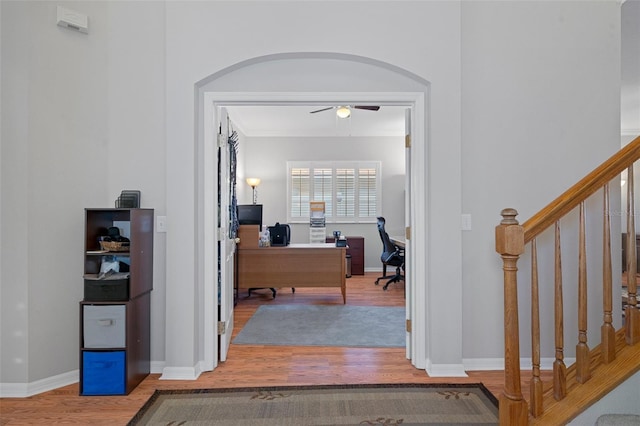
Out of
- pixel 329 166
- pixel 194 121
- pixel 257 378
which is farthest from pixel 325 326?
pixel 329 166

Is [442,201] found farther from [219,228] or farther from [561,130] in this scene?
[219,228]

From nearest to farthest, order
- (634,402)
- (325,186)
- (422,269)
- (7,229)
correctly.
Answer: (634,402)
(7,229)
(422,269)
(325,186)

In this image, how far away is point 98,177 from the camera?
2.73 m

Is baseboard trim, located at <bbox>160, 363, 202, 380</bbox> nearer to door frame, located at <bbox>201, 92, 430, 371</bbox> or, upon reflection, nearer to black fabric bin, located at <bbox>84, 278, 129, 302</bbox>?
door frame, located at <bbox>201, 92, 430, 371</bbox>

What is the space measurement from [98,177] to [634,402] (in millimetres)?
3363

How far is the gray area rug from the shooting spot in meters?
3.45

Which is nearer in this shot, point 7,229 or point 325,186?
point 7,229

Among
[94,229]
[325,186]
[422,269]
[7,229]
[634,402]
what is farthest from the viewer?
[325,186]

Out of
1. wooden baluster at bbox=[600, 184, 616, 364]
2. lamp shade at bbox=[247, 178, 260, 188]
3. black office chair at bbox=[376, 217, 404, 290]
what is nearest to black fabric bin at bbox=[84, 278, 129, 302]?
wooden baluster at bbox=[600, 184, 616, 364]

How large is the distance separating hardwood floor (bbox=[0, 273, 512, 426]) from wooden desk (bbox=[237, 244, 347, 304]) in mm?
1169

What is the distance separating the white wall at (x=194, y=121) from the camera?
96.6 inches

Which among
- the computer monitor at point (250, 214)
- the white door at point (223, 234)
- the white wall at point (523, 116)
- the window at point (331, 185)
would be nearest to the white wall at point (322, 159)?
the window at point (331, 185)

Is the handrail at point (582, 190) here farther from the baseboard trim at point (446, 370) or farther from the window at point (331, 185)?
the window at point (331, 185)

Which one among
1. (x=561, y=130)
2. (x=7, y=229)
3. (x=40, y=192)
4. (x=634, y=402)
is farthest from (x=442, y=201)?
(x=7, y=229)
